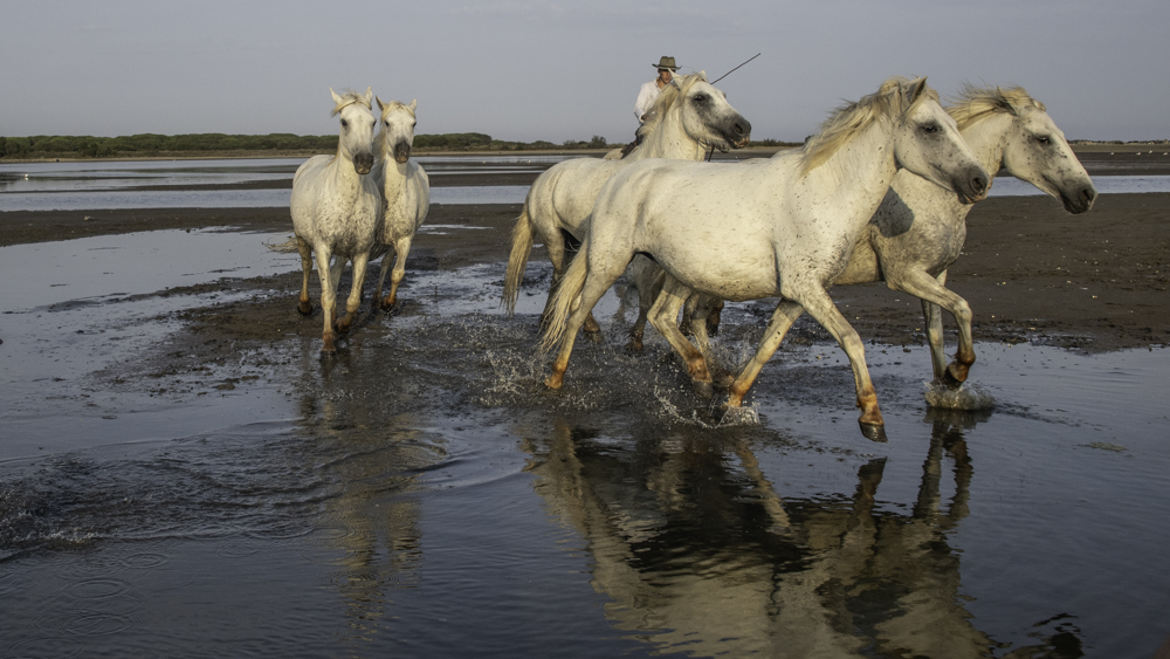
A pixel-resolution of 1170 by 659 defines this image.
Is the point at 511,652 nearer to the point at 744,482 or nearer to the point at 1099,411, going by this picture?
the point at 744,482

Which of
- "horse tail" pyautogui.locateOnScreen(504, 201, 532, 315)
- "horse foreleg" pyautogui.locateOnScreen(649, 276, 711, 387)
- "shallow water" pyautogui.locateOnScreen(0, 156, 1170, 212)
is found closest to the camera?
"horse foreleg" pyautogui.locateOnScreen(649, 276, 711, 387)

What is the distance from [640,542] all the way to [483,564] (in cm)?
76

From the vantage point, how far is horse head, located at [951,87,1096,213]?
273 inches

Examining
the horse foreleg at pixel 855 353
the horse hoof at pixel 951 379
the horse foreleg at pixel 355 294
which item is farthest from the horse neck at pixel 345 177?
the horse hoof at pixel 951 379

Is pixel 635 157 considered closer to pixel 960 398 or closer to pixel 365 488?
pixel 960 398

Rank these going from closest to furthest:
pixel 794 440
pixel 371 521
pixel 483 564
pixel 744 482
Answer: pixel 483 564, pixel 371 521, pixel 744 482, pixel 794 440

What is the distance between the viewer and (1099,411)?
6961 millimetres

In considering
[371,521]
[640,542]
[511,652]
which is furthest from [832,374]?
[511,652]

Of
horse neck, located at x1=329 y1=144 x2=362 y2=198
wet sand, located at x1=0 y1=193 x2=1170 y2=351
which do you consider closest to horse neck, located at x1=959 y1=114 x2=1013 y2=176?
wet sand, located at x1=0 y1=193 x2=1170 y2=351

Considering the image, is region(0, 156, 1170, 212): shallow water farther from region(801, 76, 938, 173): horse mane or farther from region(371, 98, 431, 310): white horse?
region(801, 76, 938, 173): horse mane

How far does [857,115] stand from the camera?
252 inches

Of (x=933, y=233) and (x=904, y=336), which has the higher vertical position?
(x=933, y=233)

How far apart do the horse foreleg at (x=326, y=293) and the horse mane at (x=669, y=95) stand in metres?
3.30

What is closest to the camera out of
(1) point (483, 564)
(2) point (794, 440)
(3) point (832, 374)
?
(1) point (483, 564)
